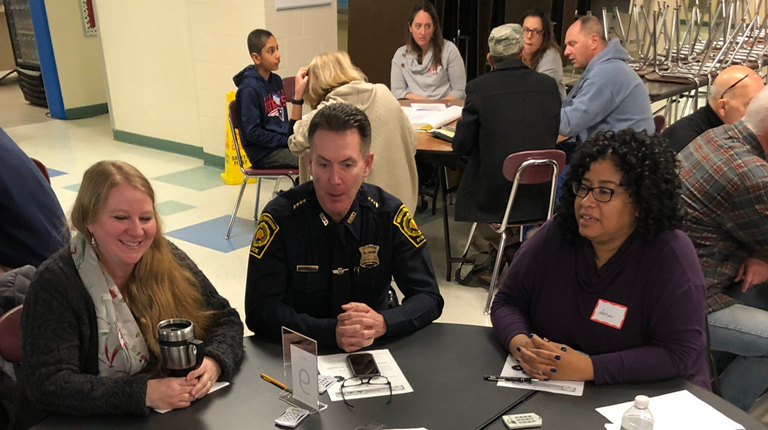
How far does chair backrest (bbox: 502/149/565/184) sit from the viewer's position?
3354 millimetres

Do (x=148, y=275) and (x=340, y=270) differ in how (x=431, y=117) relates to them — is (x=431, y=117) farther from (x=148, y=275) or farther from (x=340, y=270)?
(x=148, y=275)

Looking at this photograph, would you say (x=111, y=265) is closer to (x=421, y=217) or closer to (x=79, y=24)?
(x=421, y=217)

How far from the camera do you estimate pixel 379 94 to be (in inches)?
130

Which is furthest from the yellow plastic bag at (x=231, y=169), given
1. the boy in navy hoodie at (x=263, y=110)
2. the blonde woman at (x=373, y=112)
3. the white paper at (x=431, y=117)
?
the blonde woman at (x=373, y=112)

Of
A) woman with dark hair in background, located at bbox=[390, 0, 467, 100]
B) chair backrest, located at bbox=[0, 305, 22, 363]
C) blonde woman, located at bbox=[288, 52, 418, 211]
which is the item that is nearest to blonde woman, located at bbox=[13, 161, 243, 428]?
chair backrest, located at bbox=[0, 305, 22, 363]

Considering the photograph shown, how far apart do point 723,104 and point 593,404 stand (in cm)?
216

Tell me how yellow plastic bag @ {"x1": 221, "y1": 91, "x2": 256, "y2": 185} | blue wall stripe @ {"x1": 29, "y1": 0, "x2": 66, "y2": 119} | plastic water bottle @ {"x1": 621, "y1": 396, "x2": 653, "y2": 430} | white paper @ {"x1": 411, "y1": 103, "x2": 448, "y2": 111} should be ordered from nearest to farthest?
plastic water bottle @ {"x1": 621, "y1": 396, "x2": 653, "y2": 430} → white paper @ {"x1": 411, "y1": 103, "x2": 448, "y2": 111} → yellow plastic bag @ {"x1": 221, "y1": 91, "x2": 256, "y2": 185} → blue wall stripe @ {"x1": 29, "y1": 0, "x2": 66, "y2": 119}

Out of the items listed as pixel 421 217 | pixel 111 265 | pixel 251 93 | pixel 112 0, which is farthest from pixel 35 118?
pixel 111 265

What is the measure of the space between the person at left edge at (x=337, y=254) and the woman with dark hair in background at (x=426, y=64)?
127 inches

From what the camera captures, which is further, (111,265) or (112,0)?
(112,0)

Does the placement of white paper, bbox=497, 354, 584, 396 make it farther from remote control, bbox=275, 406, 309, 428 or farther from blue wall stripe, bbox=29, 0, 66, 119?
blue wall stripe, bbox=29, 0, 66, 119

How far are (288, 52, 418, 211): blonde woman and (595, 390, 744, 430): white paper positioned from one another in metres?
2.02

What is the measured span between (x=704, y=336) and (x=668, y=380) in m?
0.18

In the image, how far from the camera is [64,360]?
5.12 feet
